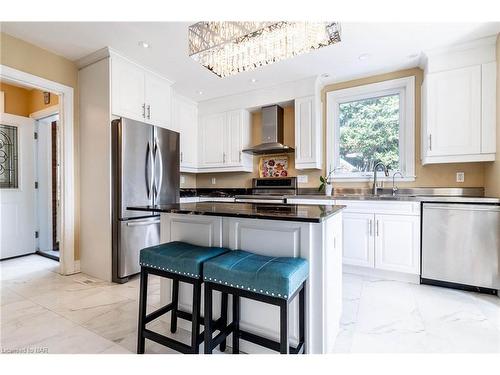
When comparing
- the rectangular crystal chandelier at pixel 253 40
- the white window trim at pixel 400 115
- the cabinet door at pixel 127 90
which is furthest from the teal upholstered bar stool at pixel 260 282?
the white window trim at pixel 400 115

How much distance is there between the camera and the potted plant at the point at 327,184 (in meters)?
3.57

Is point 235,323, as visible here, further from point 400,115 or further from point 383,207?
point 400,115

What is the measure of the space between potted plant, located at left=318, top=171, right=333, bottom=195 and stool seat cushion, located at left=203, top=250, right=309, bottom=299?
2365 mm

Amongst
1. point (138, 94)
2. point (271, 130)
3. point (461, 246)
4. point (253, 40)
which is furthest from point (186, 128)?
point (461, 246)

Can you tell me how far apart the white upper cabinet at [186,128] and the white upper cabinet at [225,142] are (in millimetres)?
112

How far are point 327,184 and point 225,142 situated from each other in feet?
6.08

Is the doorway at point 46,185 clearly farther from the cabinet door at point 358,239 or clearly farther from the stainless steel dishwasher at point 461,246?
the stainless steel dishwasher at point 461,246

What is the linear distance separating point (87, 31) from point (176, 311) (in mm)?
2725

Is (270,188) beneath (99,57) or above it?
beneath

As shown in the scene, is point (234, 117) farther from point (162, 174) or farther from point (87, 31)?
point (87, 31)

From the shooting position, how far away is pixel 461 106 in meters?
2.67

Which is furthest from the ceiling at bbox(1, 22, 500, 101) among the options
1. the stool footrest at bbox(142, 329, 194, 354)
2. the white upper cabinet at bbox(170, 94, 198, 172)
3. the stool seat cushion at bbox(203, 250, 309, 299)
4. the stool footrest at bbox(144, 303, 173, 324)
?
the stool footrest at bbox(142, 329, 194, 354)

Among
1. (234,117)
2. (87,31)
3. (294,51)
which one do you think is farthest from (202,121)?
(294,51)

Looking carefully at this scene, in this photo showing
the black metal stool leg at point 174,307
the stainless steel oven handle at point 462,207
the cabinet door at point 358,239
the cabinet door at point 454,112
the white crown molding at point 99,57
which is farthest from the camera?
the cabinet door at point 358,239
